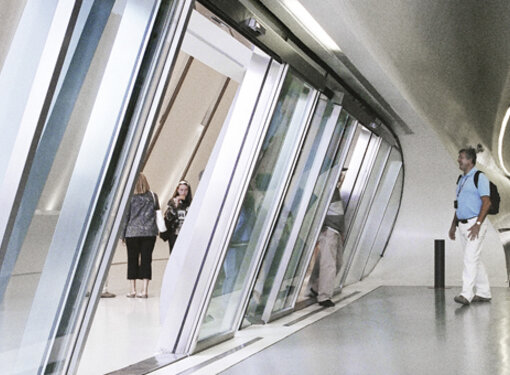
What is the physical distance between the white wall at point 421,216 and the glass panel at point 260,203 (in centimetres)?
563

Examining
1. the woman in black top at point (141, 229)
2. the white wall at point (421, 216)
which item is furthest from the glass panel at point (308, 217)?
the white wall at point (421, 216)

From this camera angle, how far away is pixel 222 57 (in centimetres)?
538

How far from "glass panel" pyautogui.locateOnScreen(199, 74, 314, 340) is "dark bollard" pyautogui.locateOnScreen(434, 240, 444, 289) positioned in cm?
513

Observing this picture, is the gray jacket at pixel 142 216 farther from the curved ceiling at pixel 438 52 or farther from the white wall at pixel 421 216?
the white wall at pixel 421 216

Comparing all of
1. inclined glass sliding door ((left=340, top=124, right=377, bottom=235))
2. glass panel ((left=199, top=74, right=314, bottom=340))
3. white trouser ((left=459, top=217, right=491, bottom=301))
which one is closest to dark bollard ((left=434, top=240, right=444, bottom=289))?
inclined glass sliding door ((left=340, top=124, right=377, bottom=235))

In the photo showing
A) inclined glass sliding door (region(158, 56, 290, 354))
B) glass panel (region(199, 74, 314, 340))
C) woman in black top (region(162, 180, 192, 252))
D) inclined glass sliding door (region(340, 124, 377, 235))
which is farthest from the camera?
inclined glass sliding door (region(340, 124, 377, 235))

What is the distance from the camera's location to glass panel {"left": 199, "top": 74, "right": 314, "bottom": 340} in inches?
209

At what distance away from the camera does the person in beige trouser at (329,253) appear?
308 inches

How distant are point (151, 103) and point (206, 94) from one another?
11952 millimetres

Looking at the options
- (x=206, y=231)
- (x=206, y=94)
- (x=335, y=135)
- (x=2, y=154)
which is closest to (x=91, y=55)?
(x=2, y=154)

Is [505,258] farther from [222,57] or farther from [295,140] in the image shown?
[222,57]

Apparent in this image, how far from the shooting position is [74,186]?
3133 millimetres

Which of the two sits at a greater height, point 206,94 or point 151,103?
point 206,94

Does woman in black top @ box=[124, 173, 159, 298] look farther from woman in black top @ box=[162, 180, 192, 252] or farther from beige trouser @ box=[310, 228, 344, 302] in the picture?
beige trouser @ box=[310, 228, 344, 302]
